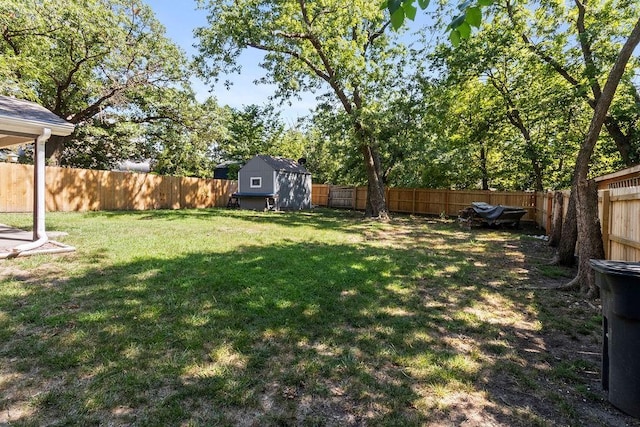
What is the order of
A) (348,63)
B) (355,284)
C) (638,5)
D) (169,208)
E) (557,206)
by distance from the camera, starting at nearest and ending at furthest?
(355,284) < (557,206) < (638,5) < (348,63) < (169,208)

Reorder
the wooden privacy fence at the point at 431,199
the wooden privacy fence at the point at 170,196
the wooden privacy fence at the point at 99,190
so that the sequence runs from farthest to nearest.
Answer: the wooden privacy fence at the point at 431,199 < the wooden privacy fence at the point at 99,190 < the wooden privacy fence at the point at 170,196

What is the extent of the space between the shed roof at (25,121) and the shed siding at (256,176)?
12153 mm

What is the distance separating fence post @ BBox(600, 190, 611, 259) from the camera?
486cm

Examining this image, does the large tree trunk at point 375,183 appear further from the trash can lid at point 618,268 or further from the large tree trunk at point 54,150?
the large tree trunk at point 54,150

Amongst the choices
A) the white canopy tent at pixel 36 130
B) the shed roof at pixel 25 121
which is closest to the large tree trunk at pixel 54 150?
the shed roof at pixel 25 121

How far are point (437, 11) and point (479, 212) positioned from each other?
8.00m

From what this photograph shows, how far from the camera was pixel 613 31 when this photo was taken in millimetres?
10352

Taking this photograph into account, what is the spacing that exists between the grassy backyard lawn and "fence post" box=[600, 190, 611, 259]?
747mm

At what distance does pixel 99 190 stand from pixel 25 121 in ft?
32.6

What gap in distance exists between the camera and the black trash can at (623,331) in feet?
6.57

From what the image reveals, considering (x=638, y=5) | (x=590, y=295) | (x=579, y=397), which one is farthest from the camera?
(x=638, y=5)

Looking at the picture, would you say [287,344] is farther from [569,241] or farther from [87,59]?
[87,59]

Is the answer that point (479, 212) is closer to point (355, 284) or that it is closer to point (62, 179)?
point (355, 284)

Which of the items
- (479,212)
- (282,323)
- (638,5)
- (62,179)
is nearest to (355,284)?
(282,323)
